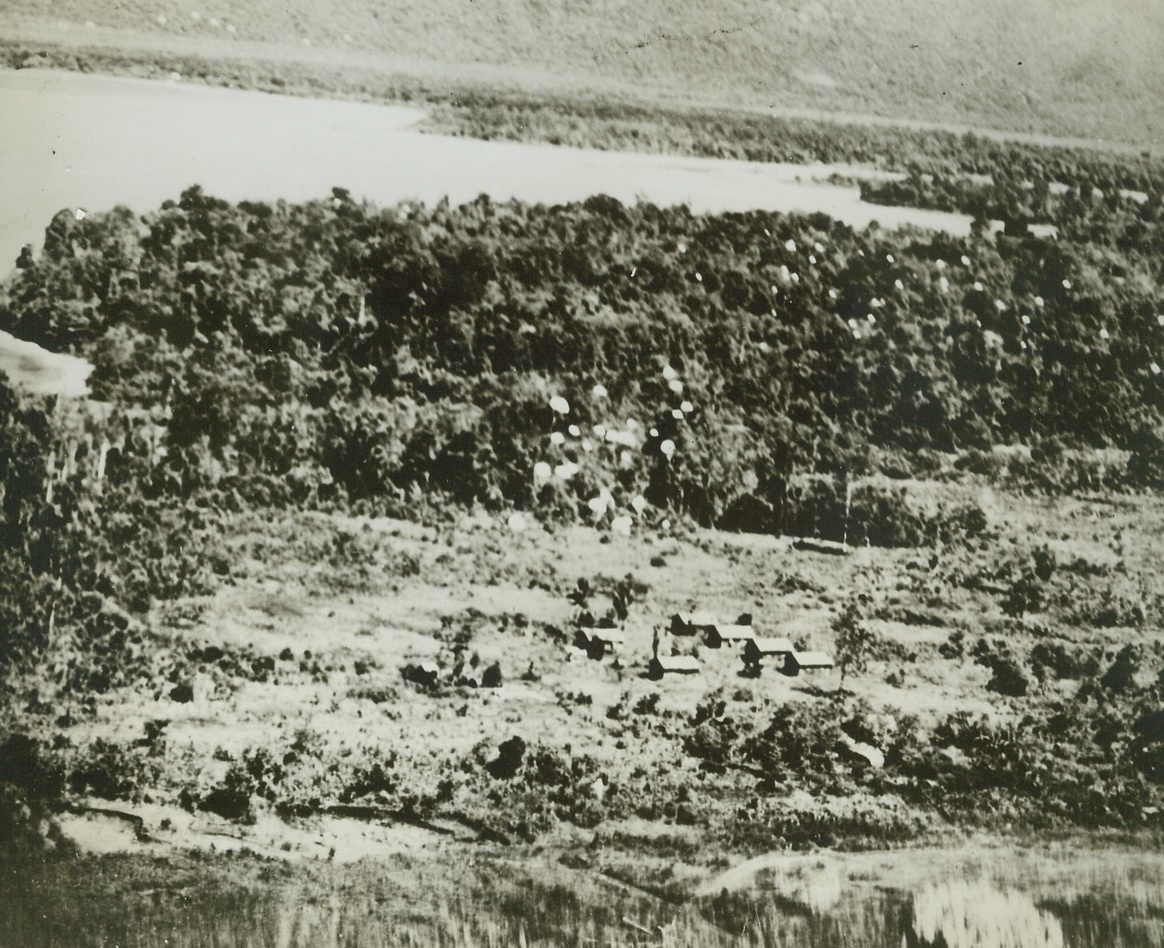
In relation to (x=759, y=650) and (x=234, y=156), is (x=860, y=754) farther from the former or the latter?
(x=234, y=156)

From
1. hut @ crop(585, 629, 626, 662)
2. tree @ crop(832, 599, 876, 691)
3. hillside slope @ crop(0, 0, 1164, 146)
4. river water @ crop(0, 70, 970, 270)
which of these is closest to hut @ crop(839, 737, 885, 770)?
tree @ crop(832, 599, 876, 691)

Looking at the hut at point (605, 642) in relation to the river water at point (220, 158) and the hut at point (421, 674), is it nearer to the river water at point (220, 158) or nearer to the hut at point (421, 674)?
the hut at point (421, 674)

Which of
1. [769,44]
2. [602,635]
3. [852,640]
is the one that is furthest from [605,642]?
[769,44]

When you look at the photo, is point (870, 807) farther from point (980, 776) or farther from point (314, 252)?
point (314, 252)

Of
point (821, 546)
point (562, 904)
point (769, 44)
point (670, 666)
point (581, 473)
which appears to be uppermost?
point (769, 44)

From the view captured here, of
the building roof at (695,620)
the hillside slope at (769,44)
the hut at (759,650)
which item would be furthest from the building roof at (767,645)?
the hillside slope at (769,44)

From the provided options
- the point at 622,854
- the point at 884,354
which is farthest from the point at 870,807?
the point at 884,354

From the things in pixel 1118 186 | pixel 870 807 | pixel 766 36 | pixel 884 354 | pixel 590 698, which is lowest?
pixel 870 807

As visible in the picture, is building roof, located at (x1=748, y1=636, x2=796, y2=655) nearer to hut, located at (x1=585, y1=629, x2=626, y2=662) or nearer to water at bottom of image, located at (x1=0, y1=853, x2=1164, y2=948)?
hut, located at (x1=585, y1=629, x2=626, y2=662)
